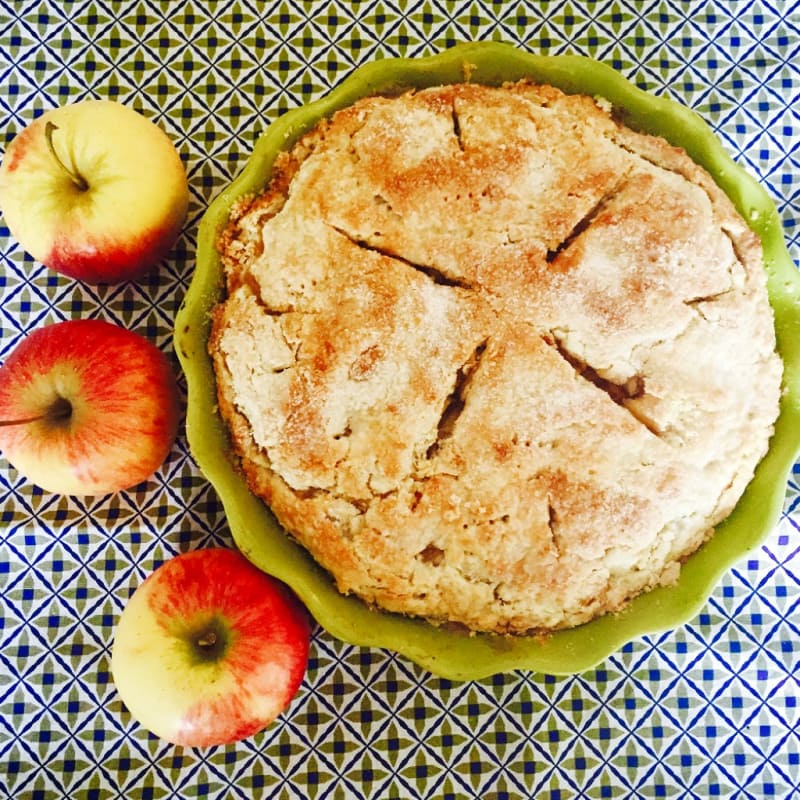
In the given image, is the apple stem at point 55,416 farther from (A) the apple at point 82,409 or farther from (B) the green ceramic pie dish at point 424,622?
(B) the green ceramic pie dish at point 424,622

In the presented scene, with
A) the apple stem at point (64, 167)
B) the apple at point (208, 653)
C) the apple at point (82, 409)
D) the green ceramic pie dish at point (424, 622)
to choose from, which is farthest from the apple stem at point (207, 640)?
the apple stem at point (64, 167)

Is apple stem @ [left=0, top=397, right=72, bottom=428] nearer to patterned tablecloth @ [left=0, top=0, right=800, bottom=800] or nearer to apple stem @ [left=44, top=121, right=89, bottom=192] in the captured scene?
patterned tablecloth @ [left=0, top=0, right=800, bottom=800]

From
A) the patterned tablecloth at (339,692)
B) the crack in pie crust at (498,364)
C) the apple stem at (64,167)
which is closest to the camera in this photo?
the crack in pie crust at (498,364)

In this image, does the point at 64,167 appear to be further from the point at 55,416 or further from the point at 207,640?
the point at 207,640

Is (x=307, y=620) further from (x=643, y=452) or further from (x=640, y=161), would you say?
(x=640, y=161)

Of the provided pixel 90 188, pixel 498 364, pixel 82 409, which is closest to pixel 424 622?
pixel 498 364

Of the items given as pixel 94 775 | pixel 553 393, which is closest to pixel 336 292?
pixel 553 393
